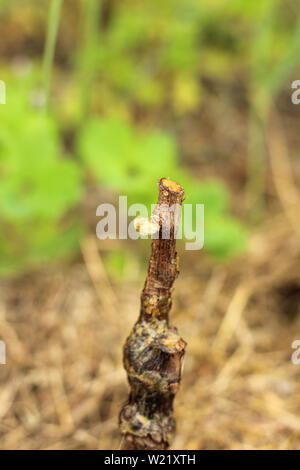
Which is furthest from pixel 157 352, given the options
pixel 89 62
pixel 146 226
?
pixel 89 62

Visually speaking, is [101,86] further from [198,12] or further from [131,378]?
[131,378]

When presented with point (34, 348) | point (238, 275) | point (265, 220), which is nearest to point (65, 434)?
point (34, 348)

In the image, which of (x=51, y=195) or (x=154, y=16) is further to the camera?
(x=154, y=16)

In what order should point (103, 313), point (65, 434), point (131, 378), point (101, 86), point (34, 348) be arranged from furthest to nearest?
point (101, 86) → point (103, 313) → point (34, 348) → point (65, 434) → point (131, 378)

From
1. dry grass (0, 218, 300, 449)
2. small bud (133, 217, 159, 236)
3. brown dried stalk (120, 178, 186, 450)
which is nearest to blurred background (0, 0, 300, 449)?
dry grass (0, 218, 300, 449)

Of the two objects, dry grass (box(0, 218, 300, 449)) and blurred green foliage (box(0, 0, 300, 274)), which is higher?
blurred green foliage (box(0, 0, 300, 274))

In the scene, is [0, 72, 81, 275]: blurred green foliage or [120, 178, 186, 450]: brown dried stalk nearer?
[120, 178, 186, 450]: brown dried stalk

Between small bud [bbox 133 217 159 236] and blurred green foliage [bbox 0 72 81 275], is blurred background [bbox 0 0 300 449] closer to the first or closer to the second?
blurred green foliage [bbox 0 72 81 275]

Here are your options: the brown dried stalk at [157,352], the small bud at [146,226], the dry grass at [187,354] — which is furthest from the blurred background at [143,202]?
the small bud at [146,226]
